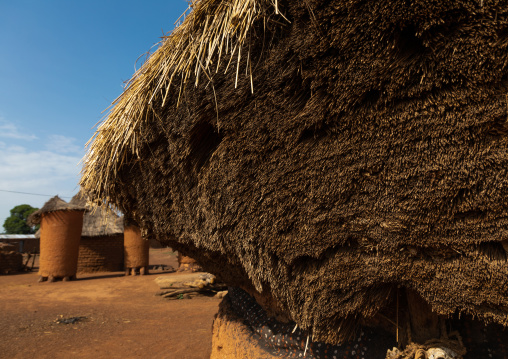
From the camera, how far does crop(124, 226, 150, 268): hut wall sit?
13.7 m

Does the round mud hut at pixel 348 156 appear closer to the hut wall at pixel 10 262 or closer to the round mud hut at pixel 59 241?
the round mud hut at pixel 59 241

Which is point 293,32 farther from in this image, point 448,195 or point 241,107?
point 448,195

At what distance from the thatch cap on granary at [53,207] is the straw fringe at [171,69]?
10201 millimetres

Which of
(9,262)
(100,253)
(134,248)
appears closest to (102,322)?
(134,248)

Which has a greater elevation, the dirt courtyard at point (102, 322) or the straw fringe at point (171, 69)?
the straw fringe at point (171, 69)

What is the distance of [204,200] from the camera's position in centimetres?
252

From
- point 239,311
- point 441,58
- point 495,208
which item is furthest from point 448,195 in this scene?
point 239,311

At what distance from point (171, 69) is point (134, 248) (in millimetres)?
12533

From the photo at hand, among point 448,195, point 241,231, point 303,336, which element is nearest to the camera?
point 448,195

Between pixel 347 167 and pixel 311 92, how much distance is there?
1.50ft

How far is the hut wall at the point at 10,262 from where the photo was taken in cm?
1544

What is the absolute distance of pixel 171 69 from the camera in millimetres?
2461

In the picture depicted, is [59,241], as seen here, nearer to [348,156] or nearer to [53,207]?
[53,207]

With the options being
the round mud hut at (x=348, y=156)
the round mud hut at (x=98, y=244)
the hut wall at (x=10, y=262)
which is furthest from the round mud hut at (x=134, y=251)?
the round mud hut at (x=348, y=156)
